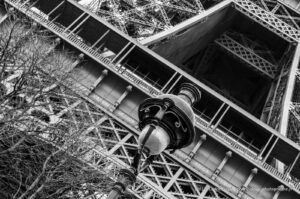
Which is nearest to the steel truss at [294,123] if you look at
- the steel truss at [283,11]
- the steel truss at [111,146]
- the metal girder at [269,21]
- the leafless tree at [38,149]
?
the metal girder at [269,21]

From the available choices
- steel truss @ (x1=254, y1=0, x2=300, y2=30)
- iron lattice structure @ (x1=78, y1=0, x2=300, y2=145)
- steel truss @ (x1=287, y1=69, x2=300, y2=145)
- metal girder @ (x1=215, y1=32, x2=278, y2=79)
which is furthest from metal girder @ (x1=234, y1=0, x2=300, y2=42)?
steel truss @ (x1=287, y1=69, x2=300, y2=145)

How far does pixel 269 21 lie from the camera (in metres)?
30.5

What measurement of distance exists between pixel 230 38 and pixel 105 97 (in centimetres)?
1673

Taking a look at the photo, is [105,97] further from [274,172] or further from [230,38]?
[230,38]

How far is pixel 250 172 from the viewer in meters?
→ 17.8

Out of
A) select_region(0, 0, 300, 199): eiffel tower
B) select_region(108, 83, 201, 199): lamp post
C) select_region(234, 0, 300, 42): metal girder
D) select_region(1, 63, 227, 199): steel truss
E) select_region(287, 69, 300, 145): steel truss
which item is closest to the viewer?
select_region(108, 83, 201, 199): lamp post

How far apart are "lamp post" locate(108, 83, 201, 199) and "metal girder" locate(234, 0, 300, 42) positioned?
76.5 feet

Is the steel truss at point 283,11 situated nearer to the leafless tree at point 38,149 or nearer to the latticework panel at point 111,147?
the latticework panel at point 111,147

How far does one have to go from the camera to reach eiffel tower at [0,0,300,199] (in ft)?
56.4

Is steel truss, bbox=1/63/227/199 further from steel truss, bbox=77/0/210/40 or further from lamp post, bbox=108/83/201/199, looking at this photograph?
steel truss, bbox=77/0/210/40

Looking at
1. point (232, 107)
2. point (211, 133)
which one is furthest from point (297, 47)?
point (211, 133)

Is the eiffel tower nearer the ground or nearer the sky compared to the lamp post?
nearer the sky

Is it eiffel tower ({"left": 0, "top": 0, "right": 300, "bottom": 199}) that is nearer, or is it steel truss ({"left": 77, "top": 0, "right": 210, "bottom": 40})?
eiffel tower ({"left": 0, "top": 0, "right": 300, "bottom": 199})

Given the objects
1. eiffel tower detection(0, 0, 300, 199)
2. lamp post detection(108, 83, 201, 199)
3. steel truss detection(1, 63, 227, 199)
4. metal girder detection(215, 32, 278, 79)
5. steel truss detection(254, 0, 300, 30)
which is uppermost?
steel truss detection(254, 0, 300, 30)
